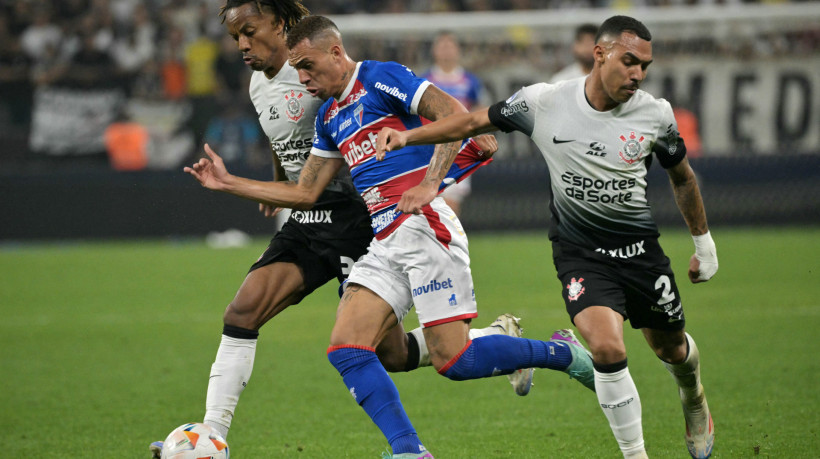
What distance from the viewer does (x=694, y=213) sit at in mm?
4969

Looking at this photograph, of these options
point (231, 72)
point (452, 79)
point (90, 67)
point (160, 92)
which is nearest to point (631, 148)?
point (452, 79)

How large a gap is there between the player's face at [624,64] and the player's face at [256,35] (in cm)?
191

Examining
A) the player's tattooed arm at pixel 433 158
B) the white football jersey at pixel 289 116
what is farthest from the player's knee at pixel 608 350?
Answer: the white football jersey at pixel 289 116

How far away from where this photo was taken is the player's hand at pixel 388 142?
4531mm

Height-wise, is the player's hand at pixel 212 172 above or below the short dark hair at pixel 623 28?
below

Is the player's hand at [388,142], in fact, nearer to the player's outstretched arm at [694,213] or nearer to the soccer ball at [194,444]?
the player's outstretched arm at [694,213]

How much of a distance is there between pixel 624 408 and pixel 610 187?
1022 mm

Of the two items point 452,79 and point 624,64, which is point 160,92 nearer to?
point 452,79

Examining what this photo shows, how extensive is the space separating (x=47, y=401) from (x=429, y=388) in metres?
2.66

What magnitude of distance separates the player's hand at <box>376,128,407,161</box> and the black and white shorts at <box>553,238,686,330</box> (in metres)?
1.04

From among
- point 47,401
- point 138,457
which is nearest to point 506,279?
point 47,401

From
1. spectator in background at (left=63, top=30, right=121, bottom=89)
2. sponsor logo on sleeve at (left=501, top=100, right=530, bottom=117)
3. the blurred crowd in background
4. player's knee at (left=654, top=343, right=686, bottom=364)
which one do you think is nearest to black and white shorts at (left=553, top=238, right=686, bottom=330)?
player's knee at (left=654, top=343, right=686, bottom=364)

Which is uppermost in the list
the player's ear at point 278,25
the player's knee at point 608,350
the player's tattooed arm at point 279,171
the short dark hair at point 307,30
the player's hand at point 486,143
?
the short dark hair at point 307,30

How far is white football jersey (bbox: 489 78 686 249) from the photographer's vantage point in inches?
186
